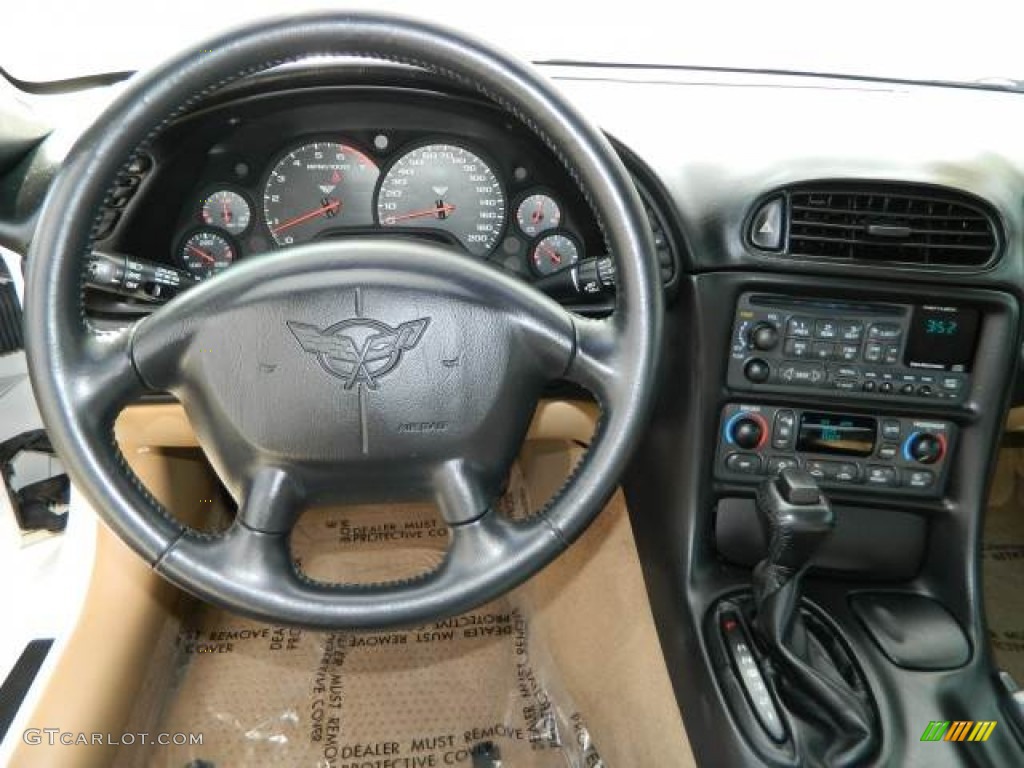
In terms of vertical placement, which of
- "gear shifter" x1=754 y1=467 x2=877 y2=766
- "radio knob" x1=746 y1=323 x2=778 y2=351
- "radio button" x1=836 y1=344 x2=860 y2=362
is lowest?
"gear shifter" x1=754 y1=467 x2=877 y2=766

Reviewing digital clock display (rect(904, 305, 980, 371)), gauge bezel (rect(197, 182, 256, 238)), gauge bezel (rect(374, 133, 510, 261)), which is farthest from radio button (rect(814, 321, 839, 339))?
gauge bezel (rect(197, 182, 256, 238))

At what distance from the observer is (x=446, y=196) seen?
4.21 feet

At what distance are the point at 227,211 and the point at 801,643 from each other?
3.44ft

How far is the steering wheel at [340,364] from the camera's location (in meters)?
0.76

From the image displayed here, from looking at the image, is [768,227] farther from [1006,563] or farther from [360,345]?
[1006,563]

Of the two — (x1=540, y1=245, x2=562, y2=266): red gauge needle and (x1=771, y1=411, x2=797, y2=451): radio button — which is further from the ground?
(x1=540, y1=245, x2=562, y2=266): red gauge needle

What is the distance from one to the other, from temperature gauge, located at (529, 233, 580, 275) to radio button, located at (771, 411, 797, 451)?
1.30 feet

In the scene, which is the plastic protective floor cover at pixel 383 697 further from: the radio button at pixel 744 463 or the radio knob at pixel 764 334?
the radio knob at pixel 764 334

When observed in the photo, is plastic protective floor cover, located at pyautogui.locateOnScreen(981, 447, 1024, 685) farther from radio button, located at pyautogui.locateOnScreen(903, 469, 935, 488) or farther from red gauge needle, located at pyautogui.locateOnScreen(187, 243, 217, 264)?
red gauge needle, located at pyautogui.locateOnScreen(187, 243, 217, 264)

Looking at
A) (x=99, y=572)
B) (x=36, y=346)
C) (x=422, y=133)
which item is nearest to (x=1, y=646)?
(x=99, y=572)

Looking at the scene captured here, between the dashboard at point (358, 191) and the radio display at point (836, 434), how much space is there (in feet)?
1.03

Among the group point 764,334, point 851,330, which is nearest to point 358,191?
point 764,334

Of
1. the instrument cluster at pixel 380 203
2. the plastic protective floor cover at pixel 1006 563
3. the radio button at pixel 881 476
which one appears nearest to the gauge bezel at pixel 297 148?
the instrument cluster at pixel 380 203

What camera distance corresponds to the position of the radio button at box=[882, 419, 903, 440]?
1.23 meters
